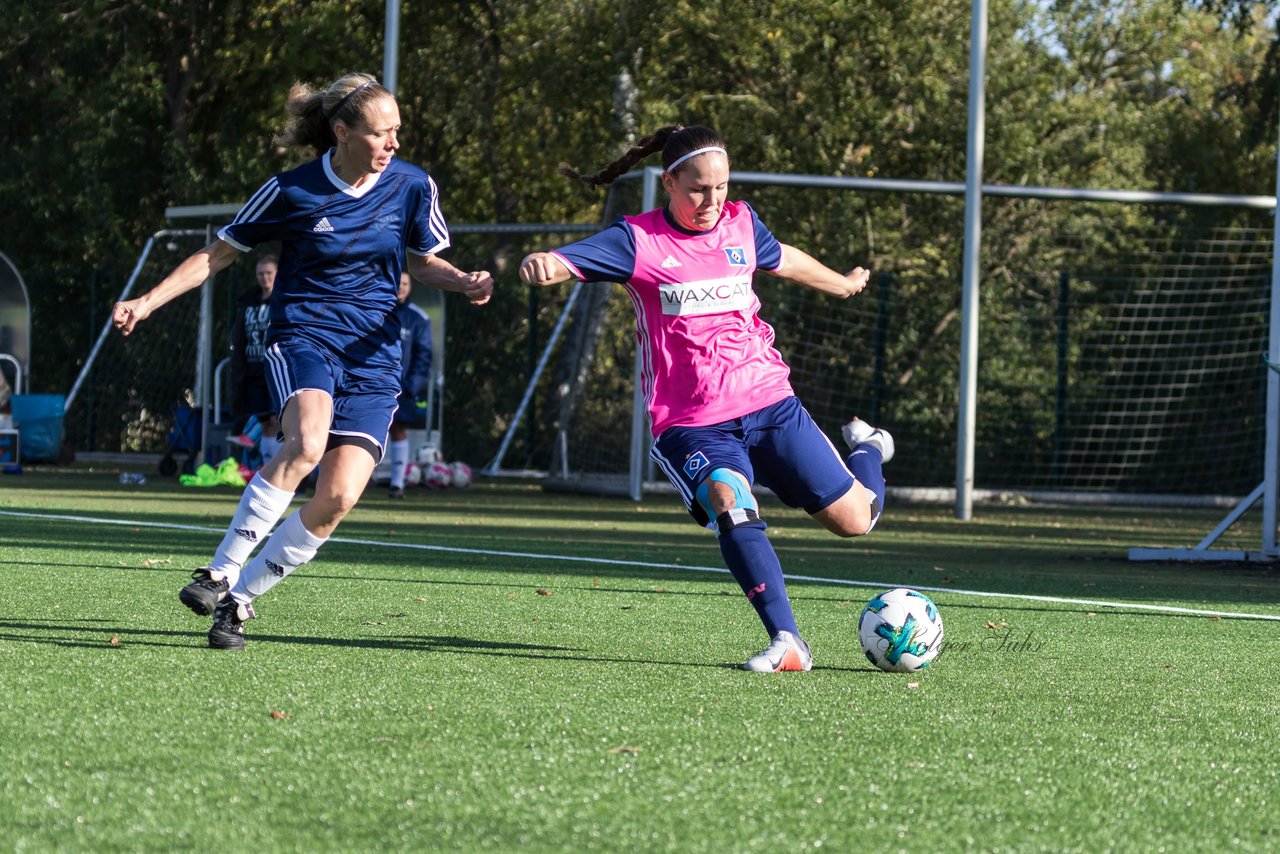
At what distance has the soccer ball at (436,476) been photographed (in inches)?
714

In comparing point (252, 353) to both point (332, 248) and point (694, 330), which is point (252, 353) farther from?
point (694, 330)

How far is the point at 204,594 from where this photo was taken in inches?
217

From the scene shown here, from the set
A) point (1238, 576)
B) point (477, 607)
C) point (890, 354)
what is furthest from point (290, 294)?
point (890, 354)

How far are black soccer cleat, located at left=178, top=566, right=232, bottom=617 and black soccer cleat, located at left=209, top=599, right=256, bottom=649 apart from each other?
0.12 feet

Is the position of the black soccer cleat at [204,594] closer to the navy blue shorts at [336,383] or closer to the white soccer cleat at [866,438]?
the navy blue shorts at [336,383]

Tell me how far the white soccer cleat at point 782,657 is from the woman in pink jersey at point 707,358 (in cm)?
26

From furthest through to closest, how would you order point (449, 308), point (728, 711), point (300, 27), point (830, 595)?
point (300, 27)
point (449, 308)
point (830, 595)
point (728, 711)

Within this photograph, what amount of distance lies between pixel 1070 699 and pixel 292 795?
247 cm

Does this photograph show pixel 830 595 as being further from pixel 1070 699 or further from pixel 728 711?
pixel 728 711

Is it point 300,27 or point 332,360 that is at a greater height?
point 300,27

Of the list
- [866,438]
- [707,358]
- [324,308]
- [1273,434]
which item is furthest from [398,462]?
[707,358]

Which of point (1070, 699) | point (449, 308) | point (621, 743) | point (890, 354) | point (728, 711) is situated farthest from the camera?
point (449, 308)

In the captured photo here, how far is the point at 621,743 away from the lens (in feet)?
13.1

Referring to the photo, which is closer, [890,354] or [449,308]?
[890,354]
